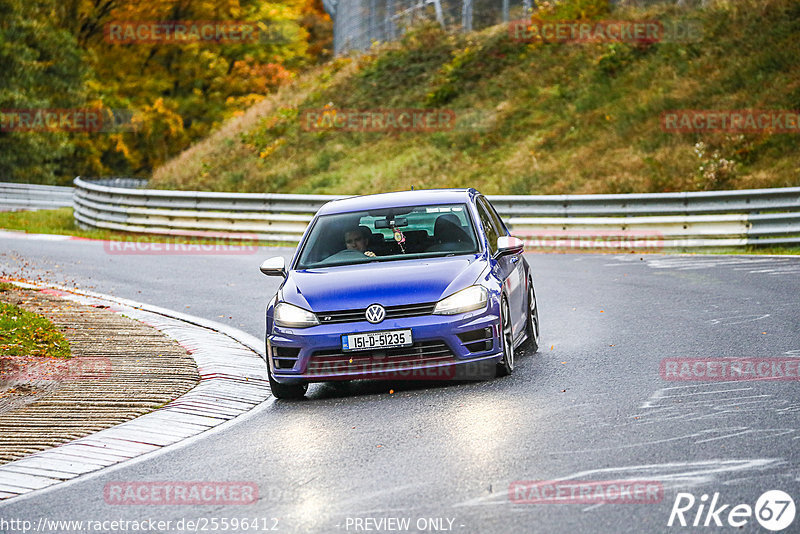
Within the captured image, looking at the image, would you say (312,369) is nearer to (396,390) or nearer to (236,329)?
(396,390)

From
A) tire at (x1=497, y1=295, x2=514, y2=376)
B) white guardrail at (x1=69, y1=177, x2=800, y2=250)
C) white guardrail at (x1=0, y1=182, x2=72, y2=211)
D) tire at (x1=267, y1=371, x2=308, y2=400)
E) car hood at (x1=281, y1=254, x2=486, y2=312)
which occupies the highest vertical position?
car hood at (x1=281, y1=254, x2=486, y2=312)

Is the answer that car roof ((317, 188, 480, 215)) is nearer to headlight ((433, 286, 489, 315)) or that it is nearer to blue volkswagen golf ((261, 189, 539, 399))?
blue volkswagen golf ((261, 189, 539, 399))

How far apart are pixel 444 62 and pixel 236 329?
29.0 meters

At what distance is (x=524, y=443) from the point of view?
6.96 m

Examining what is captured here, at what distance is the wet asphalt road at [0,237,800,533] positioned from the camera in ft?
18.6

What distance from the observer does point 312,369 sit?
8.79 metres

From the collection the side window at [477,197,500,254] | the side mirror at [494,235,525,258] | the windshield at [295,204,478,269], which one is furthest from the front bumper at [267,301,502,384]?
the side window at [477,197,500,254]

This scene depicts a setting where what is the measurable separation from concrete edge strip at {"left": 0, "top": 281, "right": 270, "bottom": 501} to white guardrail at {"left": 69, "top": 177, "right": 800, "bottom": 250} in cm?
1003

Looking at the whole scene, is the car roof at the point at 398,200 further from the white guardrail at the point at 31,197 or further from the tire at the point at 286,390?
the white guardrail at the point at 31,197

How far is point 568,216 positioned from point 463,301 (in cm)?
1333

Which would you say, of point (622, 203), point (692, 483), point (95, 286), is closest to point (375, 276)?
point (692, 483)

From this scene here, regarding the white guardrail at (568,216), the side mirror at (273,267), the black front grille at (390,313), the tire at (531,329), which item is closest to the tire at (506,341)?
the black front grille at (390,313)

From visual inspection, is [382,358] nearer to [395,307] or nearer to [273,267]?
[395,307]

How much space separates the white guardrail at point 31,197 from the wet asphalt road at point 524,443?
1177 inches
